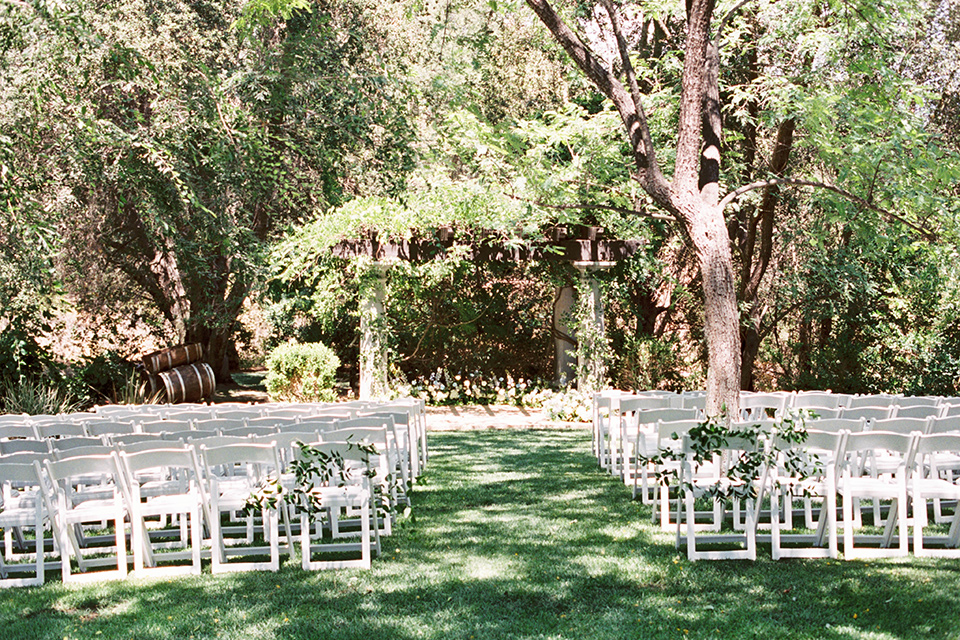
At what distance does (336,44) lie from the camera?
16.0m

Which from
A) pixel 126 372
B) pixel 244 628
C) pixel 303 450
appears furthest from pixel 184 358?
pixel 244 628

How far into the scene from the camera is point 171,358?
669 inches

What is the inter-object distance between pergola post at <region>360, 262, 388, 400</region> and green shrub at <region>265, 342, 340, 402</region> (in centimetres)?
60

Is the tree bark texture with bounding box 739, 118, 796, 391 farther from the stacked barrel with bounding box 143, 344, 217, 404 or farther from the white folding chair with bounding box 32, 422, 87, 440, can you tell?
the white folding chair with bounding box 32, 422, 87, 440

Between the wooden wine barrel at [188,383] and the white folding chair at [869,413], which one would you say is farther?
the wooden wine barrel at [188,383]

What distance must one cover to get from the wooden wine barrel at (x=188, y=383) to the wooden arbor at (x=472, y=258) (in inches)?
135

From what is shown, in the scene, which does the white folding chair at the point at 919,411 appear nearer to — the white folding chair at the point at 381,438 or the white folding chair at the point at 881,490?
the white folding chair at the point at 881,490

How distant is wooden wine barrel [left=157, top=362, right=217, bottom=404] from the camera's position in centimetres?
1600

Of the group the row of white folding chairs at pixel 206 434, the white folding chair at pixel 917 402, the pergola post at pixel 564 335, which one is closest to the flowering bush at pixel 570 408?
the pergola post at pixel 564 335

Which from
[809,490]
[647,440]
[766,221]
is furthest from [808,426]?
[766,221]

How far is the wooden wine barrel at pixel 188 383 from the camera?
630 inches

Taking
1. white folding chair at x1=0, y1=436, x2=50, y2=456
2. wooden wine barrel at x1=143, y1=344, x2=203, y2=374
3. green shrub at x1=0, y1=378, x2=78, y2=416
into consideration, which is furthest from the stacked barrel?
white folding chair at x1=0, y1=436, x2=50, y2=456

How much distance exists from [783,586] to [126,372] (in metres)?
13.1

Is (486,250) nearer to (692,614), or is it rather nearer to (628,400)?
(628,400)
